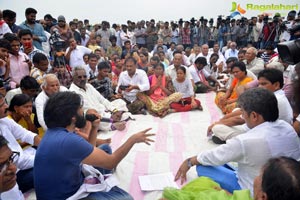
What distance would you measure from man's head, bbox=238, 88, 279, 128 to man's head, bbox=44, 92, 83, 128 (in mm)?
962

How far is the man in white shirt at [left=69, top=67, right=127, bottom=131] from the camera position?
3.16m

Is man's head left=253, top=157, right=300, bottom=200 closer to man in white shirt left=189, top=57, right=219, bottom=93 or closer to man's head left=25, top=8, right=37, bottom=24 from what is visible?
man in white shirt left=189, top=57, right=219, bottom=93

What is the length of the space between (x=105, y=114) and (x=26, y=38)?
139 cm

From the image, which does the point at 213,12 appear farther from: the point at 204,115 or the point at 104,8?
the point at 204,115


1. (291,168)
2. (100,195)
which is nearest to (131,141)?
(100,195)

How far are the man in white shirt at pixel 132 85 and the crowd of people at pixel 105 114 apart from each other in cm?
1

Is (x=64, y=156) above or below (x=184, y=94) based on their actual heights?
above

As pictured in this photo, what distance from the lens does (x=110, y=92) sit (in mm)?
3961

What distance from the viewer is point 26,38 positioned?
11.6ft


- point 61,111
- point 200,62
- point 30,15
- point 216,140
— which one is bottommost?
point 216,140

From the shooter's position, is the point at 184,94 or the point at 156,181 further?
the point at 184,94

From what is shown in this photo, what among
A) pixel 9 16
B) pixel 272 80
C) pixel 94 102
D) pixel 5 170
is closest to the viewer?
pixel 5 170

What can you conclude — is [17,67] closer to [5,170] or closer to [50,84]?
[50,84]

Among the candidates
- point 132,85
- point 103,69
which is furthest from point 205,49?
point 103,69
